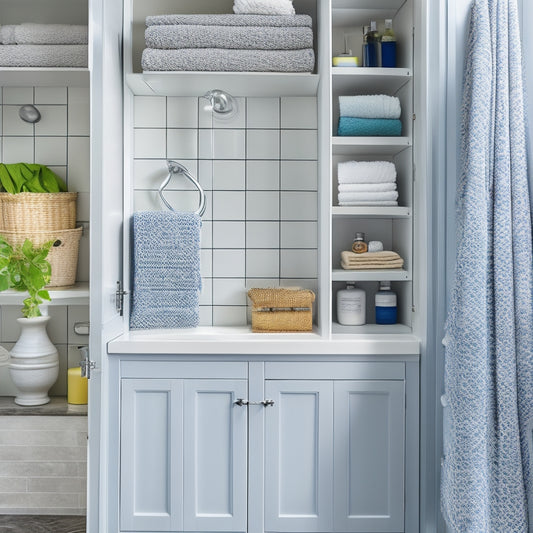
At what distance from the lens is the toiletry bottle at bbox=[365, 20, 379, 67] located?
2.23 metres

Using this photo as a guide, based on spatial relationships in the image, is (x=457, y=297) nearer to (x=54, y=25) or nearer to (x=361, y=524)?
(x=361, y=524)

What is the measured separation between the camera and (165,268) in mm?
2195

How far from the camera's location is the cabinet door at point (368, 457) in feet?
6.62

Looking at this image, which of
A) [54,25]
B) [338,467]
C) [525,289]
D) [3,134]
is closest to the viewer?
[525,289]

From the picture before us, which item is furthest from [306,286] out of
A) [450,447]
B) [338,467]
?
[450,447]

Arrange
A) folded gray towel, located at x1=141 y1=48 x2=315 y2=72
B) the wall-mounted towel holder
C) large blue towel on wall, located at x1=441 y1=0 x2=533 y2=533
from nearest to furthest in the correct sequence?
large blue towel on wall, located at x1=441 y1=0 x2=533 y2=533 < folded gray towel, located at x1=141 y1=48 x2=315 y2=72 < the wall-mounted towel holder

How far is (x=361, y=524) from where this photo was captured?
2020 millimetres

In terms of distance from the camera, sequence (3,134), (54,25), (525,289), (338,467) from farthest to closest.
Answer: (3,134)
(54,25)
(338,467)
(525,289)

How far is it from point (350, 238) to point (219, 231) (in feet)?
1.70

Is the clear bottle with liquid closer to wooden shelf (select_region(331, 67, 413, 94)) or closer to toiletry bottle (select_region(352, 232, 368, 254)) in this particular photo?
wooden shelf (select_region(331, 67, 413, 94))

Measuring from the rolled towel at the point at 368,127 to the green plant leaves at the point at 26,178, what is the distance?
3.55ft

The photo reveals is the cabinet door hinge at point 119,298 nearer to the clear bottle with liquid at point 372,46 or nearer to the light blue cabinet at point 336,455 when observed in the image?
the light blue cabinet at point 336,455

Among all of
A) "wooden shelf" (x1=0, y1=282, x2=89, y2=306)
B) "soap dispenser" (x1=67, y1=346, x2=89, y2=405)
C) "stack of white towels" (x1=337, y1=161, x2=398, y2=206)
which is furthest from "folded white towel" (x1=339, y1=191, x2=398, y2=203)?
"soap dispenser" (x1=67, y1=346, x2=89, y2=405)

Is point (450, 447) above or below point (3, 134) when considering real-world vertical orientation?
below
